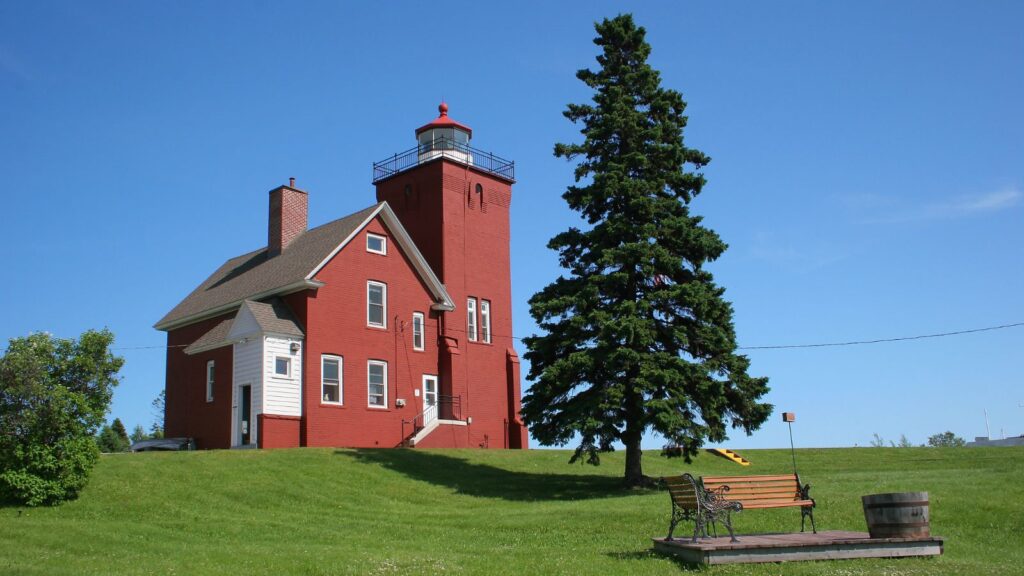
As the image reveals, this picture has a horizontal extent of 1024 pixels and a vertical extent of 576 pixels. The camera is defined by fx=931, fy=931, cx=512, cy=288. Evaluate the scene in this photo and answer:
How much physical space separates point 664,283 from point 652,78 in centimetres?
598

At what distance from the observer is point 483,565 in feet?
44.1

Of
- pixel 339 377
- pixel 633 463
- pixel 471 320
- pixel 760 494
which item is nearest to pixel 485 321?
pixel 471 320

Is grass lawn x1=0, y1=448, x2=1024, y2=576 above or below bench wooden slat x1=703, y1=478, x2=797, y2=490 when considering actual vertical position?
below

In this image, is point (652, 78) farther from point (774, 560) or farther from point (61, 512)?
point (61, 512)

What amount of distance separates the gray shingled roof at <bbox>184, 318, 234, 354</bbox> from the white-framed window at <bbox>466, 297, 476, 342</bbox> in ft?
29.3

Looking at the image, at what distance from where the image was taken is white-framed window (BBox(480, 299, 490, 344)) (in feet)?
122

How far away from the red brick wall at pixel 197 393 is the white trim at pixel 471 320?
888cm

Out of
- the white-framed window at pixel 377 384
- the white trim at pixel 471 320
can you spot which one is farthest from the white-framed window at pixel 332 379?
the white trim at pixel 471 320

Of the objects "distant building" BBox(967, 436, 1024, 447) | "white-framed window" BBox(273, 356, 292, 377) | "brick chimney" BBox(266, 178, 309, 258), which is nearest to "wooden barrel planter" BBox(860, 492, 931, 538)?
"white-framed window" BBox(273, 356, 292, 377)

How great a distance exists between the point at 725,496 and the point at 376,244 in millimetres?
21557

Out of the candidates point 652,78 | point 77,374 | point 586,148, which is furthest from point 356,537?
point 652,78

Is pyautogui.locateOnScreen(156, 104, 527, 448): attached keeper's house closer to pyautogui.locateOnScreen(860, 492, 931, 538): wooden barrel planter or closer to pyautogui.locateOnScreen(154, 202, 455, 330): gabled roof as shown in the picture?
pyautogui.locateOnScreen(154, 202, 455, 330): gabled roof

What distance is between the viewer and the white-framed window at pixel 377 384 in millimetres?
32594

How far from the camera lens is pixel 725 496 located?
14484mm
